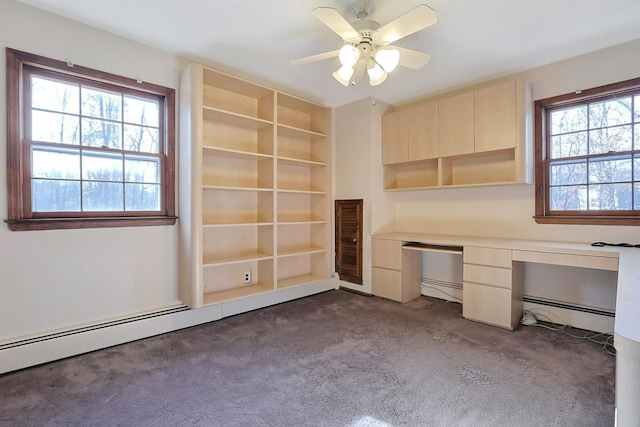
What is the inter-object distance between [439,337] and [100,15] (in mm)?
3774

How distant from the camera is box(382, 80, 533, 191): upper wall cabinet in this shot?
9.37ft

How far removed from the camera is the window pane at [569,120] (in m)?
2.80

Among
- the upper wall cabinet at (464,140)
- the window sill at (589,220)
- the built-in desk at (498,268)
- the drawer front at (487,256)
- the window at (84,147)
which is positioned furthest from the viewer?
the upper wall cabinet at (464,140)

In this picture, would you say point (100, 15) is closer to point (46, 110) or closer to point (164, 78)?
point (164, 78)

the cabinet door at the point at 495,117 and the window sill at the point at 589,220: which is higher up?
the cabinet door at the point at 495,117

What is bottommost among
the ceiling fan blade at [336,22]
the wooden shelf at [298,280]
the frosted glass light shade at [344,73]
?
the wooden shelf at [298,280]

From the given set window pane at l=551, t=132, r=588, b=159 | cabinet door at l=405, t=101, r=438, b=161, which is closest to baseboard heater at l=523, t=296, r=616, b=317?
window pane at l=551, t=132, r=588, b=159

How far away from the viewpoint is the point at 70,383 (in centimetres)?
194

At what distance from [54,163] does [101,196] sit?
38 cm

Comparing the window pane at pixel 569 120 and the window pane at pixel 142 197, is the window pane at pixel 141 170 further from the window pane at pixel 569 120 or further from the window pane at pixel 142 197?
the window pane at pixel 569 120

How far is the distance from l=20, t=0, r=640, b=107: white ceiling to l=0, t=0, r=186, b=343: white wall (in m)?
0.13

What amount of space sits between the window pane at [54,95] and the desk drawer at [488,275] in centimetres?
378

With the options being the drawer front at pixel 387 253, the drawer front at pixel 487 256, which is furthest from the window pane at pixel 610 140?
the drawer front at pixel 387 253

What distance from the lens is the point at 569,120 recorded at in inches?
→ 113
